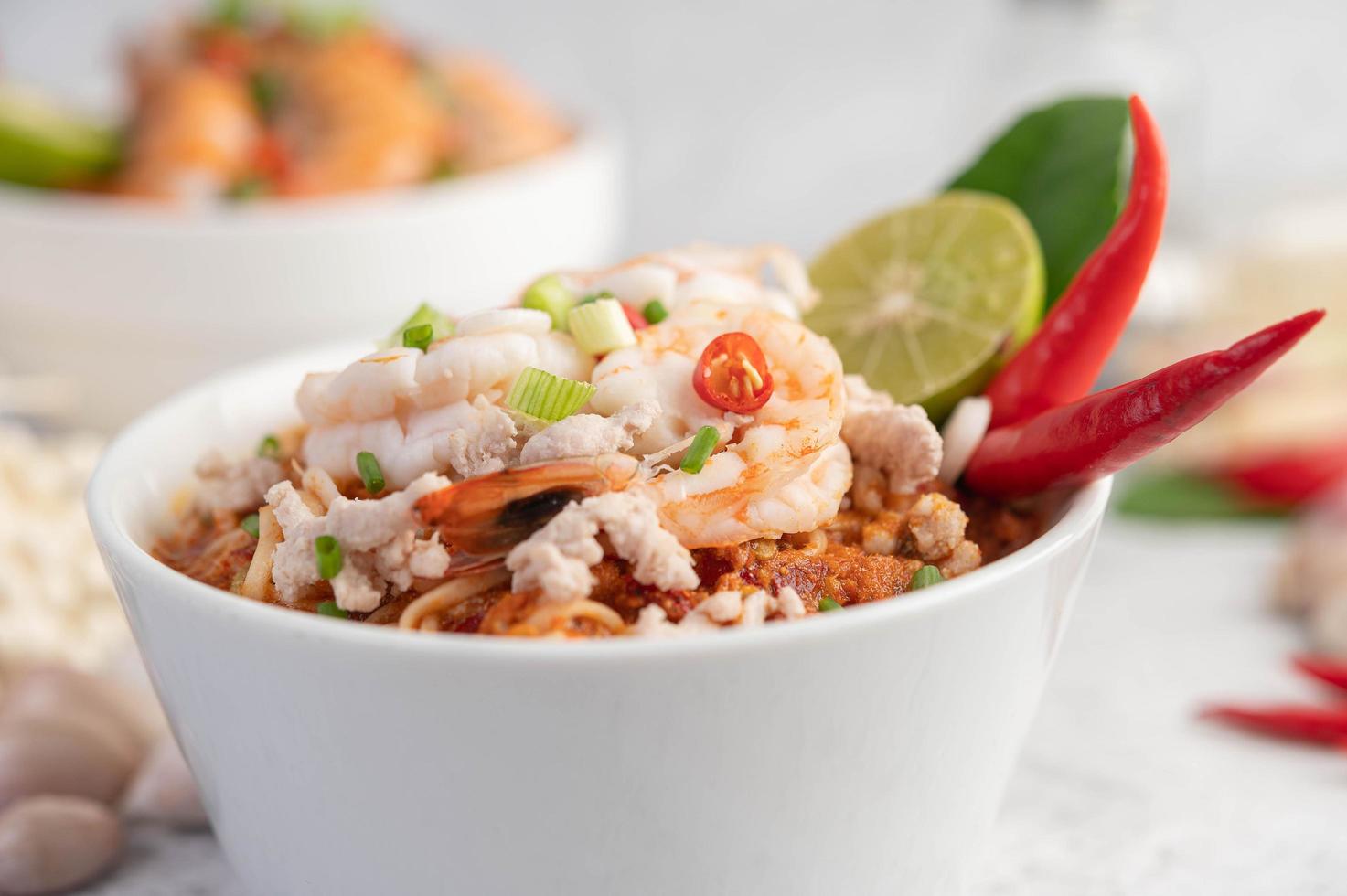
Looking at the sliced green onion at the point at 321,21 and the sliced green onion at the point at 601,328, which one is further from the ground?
the sliced green onion at the point at 601,328

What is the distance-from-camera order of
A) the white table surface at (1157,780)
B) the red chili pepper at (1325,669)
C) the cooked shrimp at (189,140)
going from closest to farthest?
the white table surface at (1157,780)
the red chili pepper at (1325,669)
the cooked shrimp at (189,140)

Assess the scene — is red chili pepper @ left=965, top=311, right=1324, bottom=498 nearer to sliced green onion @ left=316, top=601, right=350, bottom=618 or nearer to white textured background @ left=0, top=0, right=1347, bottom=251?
sliced green onion @ left=316, top=601, right=350, bottom=618

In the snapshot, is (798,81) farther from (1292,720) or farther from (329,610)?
(329,610)

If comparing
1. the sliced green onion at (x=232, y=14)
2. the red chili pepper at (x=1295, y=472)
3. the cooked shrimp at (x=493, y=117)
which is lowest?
the red chili pepper at (x=1295, y=472)

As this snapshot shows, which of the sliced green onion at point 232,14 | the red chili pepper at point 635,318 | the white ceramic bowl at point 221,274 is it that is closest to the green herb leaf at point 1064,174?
the red chili pepper at point 635,318

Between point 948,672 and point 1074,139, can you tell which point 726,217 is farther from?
point 948,672

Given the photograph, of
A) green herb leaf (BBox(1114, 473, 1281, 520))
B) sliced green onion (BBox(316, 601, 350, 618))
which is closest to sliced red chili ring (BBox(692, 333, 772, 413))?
sliced green onion (BBox(316, 601, 350, 618))

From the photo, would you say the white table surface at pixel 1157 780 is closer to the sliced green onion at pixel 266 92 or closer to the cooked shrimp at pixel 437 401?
the cooked shrimp at pixel 437 401
